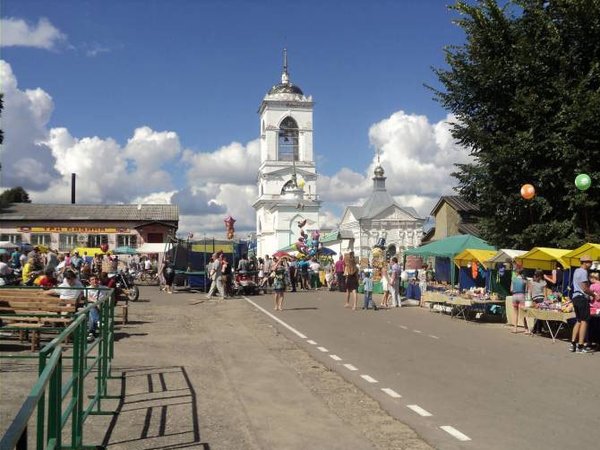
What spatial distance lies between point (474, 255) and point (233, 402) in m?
15.2

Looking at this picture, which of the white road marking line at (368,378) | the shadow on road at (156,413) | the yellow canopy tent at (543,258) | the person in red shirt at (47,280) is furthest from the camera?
the yellow canopy tent at (543,258)

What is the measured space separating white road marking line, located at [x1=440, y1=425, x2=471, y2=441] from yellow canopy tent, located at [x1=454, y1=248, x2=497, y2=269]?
1507 centimetres

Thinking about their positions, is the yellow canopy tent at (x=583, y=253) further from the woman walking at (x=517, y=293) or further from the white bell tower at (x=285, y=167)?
the white bell tower at (x=285, y=167)

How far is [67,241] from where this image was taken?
68.1 m

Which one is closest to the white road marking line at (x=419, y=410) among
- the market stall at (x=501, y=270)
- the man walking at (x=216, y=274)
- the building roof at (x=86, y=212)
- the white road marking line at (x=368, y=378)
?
the white road marking line at (x=368, y=378)

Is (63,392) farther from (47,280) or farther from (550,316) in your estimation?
(550,316)

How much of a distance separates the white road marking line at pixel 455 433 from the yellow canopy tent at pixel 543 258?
1141cm

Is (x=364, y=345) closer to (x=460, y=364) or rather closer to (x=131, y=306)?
(x=460, y=364)

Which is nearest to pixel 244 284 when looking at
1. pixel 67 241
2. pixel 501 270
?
pixel 501 270

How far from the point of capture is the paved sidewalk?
6.71 m

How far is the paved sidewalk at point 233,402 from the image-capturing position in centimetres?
671

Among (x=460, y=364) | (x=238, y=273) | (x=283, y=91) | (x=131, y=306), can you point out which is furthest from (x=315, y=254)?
(x=283, y=91)

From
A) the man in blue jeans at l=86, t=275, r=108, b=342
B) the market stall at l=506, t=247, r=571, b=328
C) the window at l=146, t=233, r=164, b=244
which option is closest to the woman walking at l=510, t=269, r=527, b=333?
the market stall at l=506, t=247, r=571, b=328

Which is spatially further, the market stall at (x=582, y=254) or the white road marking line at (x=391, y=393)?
the market stall at (x=582, y=254)
